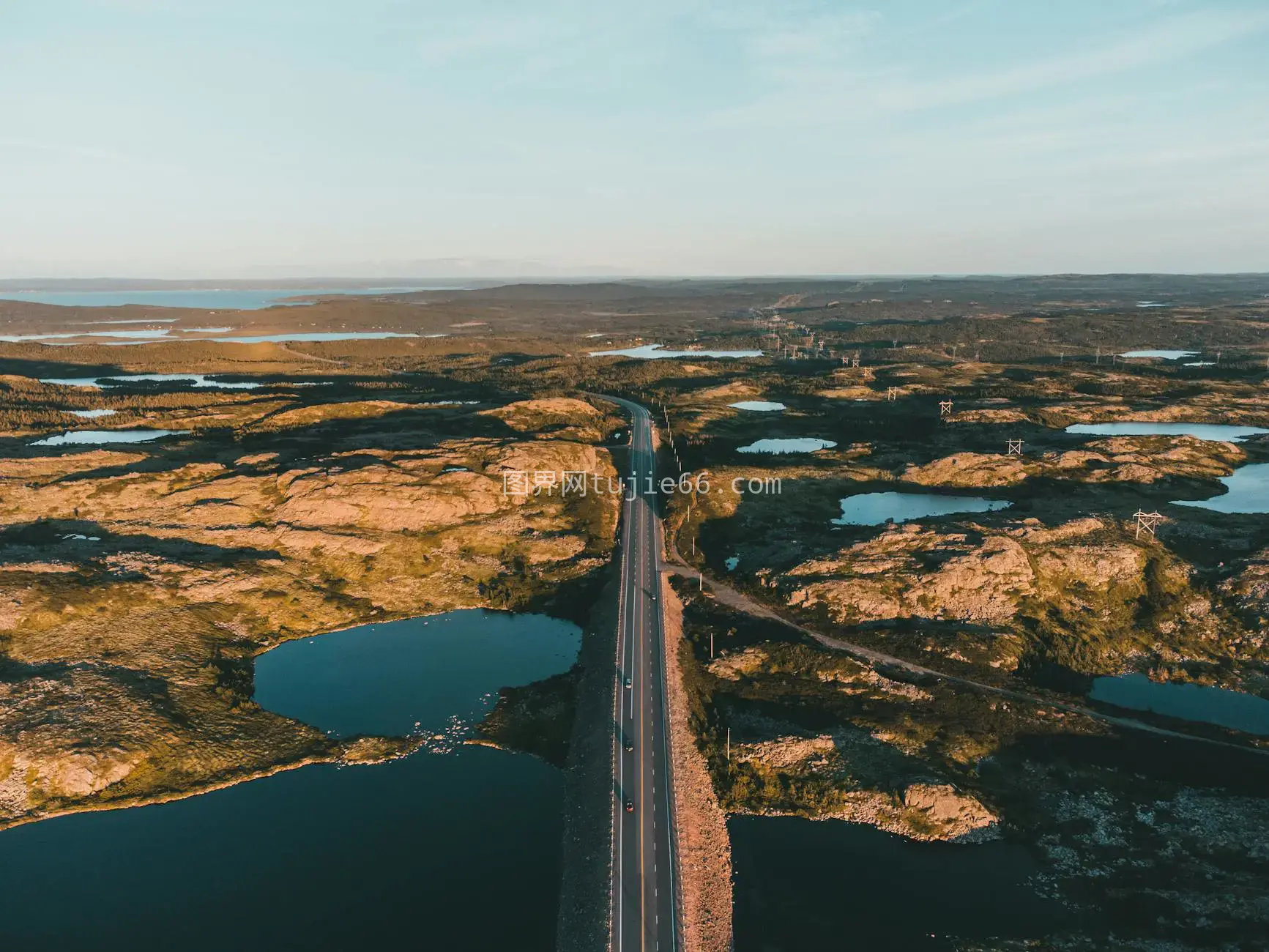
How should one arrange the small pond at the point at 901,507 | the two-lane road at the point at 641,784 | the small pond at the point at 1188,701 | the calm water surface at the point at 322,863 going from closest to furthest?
the two-lane road at the point at 641,784 < the calm water surface at the point at 322,863 < the small pond at the point at 1188,701 < the small pond at the point at 901,507

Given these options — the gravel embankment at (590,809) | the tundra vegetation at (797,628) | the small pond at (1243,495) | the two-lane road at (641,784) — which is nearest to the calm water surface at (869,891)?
the tundra vegetation at (797,628)

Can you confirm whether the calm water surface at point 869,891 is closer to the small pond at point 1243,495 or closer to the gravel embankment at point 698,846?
the gravel embankment at point 698,846

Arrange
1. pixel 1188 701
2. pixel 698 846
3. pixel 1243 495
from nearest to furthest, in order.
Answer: pixel 698 846 → pixel 1188 701 → pixel 1243 495

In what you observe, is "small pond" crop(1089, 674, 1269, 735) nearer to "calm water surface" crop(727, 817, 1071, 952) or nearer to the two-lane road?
"calm water surface" crop(727, 817, 1071, 952)

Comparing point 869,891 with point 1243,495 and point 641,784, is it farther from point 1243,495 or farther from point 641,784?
point 1243,495

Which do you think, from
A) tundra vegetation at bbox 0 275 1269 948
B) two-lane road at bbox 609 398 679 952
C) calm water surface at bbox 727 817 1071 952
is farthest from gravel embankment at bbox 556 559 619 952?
calm water surface at bbox 727 817 1071 952

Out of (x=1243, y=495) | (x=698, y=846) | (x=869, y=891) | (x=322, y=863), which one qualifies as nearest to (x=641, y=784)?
(x=698, y=846)
